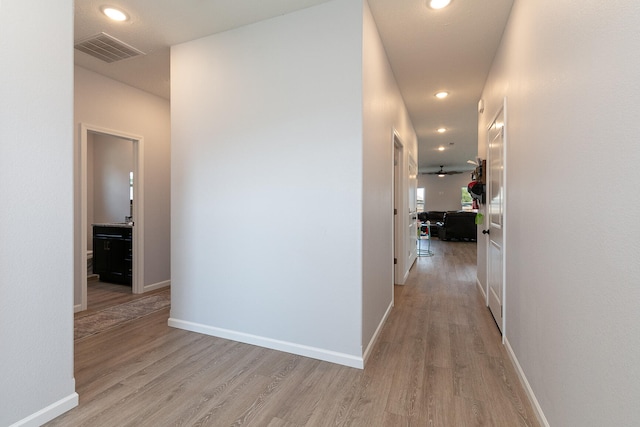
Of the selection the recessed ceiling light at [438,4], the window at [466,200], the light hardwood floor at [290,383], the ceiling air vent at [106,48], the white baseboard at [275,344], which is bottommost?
the light hardwood floor at [290,383]

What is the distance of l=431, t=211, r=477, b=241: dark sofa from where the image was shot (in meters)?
9.52

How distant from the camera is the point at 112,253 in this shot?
443 cm

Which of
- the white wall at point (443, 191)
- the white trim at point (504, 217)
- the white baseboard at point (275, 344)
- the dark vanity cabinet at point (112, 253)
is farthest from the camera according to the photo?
the white wall at point (443, 191)

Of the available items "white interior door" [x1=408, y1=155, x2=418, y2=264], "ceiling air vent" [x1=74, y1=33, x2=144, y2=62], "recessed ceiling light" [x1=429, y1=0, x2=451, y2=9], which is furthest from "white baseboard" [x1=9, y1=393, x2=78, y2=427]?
"white interior door" [x1=408, y1=155, x2=418, y2=264]

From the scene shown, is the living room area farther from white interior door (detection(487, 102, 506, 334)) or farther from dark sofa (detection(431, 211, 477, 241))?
white interior door (detection(487, 102, 506, 334))

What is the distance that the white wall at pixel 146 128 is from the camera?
11.2 ft

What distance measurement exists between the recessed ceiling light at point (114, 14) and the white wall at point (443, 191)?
1302 cm

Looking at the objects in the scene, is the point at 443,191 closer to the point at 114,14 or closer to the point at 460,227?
the point at 460,227

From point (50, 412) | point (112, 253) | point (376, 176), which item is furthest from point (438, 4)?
point (112, 253)

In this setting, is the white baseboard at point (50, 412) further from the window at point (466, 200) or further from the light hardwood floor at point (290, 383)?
the window at point (466, 200)

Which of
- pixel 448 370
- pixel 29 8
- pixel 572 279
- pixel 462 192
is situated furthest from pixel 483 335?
pixel 462 192

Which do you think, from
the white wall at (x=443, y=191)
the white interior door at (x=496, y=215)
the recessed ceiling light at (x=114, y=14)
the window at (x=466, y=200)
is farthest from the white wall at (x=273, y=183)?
the white wall at (x=443, y=191)

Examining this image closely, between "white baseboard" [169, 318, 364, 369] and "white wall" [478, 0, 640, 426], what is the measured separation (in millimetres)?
1131

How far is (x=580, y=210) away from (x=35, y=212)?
2.57m
